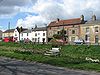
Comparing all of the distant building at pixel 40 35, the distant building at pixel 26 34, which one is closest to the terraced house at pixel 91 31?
the distant building at pixel 40 35

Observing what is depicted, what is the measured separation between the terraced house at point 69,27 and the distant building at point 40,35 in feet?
11.6

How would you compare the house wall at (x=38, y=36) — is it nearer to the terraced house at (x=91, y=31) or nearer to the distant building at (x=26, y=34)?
the distant building at (x=26, y=34)

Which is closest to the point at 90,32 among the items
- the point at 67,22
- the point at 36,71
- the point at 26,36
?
the point at 67,22

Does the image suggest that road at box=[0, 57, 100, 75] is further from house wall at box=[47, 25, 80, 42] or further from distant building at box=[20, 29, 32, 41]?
distant building at box=[20, 29, 32, 41]

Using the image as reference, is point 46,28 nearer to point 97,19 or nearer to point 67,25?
point 67,25

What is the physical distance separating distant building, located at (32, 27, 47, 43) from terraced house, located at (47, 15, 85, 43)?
139 inches

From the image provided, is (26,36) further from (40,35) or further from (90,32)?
(90,32)

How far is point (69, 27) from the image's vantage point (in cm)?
10938

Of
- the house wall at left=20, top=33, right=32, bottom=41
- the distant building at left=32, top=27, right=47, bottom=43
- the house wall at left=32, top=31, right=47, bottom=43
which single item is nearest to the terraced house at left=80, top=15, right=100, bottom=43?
the distant building at left=32, top=27, right=47, bottom=43

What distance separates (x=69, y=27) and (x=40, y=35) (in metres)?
22.3

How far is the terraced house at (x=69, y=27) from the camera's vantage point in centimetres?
10413

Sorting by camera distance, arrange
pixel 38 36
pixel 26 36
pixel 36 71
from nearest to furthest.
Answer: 1. pixel 36 71
2. pixel 38 36
3. pixel 26 36

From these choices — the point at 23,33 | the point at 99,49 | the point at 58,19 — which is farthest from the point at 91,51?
the point at 23,33

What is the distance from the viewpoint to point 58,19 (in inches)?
4742
